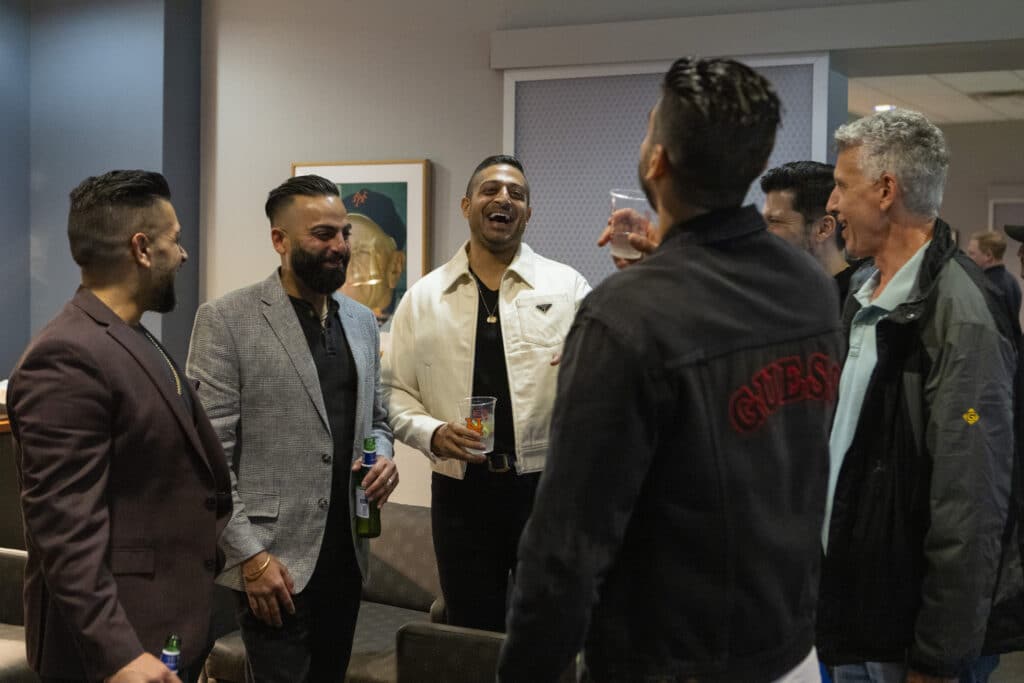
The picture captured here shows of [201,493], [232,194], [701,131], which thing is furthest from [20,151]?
[701,131]

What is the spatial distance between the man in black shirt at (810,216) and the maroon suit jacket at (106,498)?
1.63 metres

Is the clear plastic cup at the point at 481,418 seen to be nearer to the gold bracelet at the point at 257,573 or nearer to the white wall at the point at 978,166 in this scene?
the gold bracelet at the point at 257,573

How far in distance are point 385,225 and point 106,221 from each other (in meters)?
2.71

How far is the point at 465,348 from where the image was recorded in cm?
301

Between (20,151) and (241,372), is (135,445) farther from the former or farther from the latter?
(20,151)

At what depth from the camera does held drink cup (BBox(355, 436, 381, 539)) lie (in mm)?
2646

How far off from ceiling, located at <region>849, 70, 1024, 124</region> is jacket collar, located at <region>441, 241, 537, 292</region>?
201 inches

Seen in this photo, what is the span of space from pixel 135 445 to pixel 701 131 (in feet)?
4.00

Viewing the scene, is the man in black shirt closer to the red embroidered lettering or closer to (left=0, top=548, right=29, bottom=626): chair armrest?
the red embroidered lettering

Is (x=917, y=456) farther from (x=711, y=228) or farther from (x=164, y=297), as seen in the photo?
(x=164, y=297)

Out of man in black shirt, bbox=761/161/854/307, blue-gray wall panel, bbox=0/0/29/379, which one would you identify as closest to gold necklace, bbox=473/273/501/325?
A: man in black shirt, bbox=761/161/854/307

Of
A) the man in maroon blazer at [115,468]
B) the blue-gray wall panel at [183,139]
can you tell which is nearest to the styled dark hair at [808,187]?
the man in maroon blazer at [115,468]

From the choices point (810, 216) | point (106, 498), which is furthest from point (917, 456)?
point (106, 498)

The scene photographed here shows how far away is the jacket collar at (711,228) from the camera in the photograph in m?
1.39
